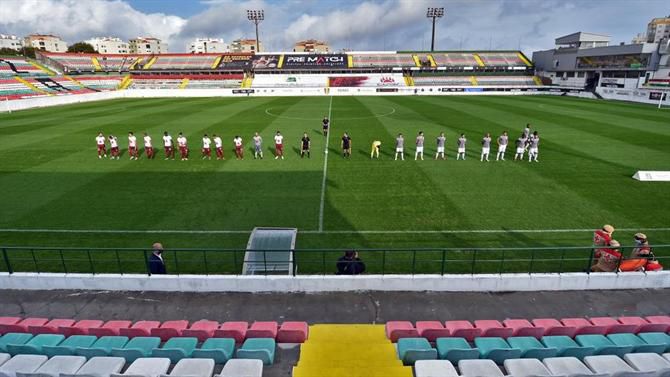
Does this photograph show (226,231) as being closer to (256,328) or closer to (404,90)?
(256,328)

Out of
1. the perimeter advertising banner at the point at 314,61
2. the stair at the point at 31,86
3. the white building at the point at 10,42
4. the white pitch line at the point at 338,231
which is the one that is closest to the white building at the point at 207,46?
the white building at the point at 10,42

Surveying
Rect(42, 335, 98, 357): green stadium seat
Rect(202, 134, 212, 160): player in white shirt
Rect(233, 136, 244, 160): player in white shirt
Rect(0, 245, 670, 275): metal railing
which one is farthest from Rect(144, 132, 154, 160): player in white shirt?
Rect(42, 335, 98, 357): green stadium seat

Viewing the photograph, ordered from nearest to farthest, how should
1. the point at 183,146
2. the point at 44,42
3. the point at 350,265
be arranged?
the point at 350,265
the point at 183,146
the point at 44,42

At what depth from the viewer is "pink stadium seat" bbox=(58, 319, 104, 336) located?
22.6 feet

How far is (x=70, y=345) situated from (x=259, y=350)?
11.0 ft

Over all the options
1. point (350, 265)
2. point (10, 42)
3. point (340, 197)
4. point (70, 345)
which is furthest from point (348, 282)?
point (10, 42)

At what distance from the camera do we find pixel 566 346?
6312 mm

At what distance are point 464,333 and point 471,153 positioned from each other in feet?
54.4

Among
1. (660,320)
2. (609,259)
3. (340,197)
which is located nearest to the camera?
(660,320)

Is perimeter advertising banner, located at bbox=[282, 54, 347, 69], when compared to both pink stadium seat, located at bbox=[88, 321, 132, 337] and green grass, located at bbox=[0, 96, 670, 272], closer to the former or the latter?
green grass, located at bbox=[0, 96, 670, 272]

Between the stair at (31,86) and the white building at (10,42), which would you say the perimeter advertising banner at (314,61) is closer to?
the stair at (31,86)

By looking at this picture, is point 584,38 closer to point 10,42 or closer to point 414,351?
point 414,351

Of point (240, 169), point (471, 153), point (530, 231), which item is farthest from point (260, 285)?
point (471, 153)

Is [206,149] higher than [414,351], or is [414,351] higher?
[206,149]
